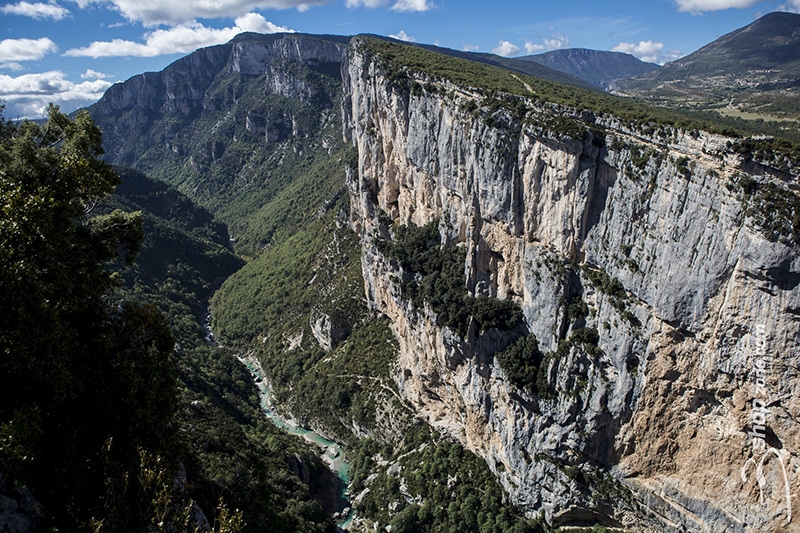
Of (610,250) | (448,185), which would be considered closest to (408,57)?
(448,185)

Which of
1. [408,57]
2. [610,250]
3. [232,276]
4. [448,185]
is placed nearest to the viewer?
[610,250]

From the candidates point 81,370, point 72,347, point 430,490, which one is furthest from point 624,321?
point 72,347

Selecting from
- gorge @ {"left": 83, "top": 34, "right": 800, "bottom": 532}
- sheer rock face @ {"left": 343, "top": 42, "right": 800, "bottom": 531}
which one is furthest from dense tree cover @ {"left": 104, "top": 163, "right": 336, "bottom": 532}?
sheer rock face @ {"left": 343, "top": 42, "right": 800, "bottom": 531}

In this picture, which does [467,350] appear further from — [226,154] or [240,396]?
[226,154]

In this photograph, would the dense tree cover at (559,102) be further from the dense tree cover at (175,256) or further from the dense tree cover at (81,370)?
Result: the dense tree cover at (175,256)

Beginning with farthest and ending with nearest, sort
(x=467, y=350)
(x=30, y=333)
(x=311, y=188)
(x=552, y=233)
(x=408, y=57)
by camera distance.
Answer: (x=311, y=188) < (x=408, y=57) < (x=467, y=350) < (x=552, y=233) < (x=30, y=333)

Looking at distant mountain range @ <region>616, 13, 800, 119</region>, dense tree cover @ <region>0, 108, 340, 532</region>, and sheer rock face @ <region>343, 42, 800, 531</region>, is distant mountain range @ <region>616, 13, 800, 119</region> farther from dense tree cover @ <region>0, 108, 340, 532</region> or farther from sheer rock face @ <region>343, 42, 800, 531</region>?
dense tree cover @ <region>0, 108, 340, 532</region>

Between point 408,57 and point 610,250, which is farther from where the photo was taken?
point 408,57
